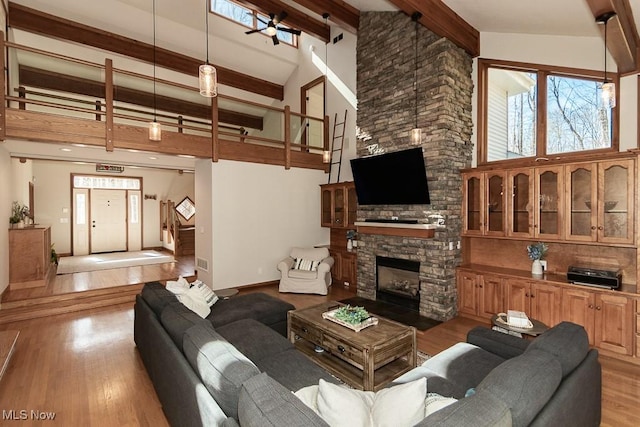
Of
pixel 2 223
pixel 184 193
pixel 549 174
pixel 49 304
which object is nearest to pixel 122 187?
pixel 184 193

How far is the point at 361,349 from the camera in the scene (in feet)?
9.08

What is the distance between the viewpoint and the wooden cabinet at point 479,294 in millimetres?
4405

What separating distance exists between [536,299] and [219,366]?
4.10m

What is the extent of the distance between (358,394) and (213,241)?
5007 mm

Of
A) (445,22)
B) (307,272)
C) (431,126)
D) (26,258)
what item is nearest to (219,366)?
(431,126)

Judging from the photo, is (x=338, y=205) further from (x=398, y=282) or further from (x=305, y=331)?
(x=305, y=331)

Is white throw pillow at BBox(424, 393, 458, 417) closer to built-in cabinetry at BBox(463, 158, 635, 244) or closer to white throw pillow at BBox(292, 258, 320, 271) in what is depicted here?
built-in cabinetry at BBox(463, 158, 635, 244)

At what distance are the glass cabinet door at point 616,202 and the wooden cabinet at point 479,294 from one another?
4.42 feet

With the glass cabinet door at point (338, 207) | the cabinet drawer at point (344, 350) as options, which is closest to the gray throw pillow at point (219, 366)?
the cabinet drawer at point (344, 350)

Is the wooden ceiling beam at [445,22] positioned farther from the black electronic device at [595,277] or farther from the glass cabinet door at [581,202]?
the black electronic device at [595,277]

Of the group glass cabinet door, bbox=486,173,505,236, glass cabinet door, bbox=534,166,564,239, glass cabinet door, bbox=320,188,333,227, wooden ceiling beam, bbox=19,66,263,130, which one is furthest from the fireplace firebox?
wooden ceiling beam, bbox=19,66,263,130

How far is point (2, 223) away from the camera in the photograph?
5.09 metres

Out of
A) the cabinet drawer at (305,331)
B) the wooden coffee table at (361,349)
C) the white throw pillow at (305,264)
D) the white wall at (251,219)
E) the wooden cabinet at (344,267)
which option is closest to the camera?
the wooden coffee table at (361,349)

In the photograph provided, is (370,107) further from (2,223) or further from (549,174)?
(2,223)
